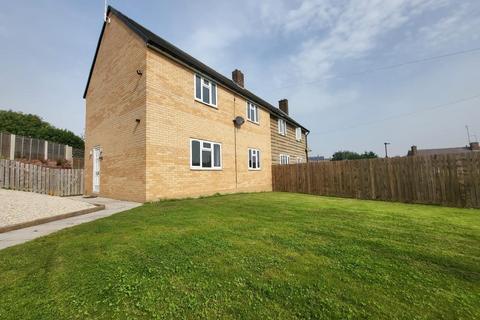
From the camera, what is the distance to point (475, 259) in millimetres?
2990

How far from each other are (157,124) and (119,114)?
282 centimetres

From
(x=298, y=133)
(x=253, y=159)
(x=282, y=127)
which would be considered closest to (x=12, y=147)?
(x=253, y=159)

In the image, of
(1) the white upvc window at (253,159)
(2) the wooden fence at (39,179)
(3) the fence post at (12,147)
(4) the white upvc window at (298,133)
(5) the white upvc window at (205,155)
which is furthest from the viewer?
(4) the white upvc window at (298,133)

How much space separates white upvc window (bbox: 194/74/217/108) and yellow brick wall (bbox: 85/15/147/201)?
8.85ft

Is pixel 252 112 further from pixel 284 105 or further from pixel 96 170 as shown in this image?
pixel 284 105

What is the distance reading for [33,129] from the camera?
28.4m

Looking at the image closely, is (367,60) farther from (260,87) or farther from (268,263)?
(268,263)

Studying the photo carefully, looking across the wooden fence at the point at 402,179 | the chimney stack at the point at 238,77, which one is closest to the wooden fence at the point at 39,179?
the wooden fence at the point at 402,179

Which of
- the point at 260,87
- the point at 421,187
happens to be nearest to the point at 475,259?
the point at 421,187

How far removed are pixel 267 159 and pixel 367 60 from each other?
9.25 metres

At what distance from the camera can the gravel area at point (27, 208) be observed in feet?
18.1

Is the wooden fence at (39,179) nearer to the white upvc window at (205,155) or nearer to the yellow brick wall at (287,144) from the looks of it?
the white upvc window at (205,155)

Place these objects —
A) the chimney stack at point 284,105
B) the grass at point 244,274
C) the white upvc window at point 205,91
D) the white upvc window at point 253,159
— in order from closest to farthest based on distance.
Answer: the grass at point 244,274
the white upvc window at point 205,91
the white upvc window at point 253,159
the chimney stack at point 284,105

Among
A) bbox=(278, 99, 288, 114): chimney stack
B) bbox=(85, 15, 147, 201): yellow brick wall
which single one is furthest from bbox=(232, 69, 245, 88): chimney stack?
bbox=(85, 15, 147, 201): yellow brick wall
